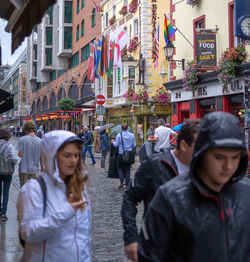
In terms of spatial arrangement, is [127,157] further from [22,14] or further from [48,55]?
[48,55]

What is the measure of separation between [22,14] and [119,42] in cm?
2155

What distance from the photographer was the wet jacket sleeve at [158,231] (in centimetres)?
213

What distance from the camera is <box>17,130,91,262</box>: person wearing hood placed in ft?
9.05

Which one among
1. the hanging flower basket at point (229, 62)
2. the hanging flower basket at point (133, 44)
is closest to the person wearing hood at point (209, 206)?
the hanging flower basket at point (229, 62)

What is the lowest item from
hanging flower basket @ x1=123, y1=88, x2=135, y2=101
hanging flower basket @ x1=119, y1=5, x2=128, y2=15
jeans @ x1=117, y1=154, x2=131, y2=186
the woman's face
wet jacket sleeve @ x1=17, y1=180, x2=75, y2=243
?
jeans @ x1=117, y1=154, x2=131, y2=186

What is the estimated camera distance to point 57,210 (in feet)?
9.18

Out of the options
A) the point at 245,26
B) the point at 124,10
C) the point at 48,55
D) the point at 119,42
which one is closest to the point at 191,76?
the point at 245,26

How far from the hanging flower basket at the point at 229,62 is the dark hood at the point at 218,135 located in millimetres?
14878

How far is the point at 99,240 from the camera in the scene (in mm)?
6777

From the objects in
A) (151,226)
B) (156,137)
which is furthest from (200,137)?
(156,137)

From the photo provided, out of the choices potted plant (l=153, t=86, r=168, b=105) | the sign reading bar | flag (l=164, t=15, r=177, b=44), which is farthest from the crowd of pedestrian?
potted plant (l=153, t=86, r=168, b=105)

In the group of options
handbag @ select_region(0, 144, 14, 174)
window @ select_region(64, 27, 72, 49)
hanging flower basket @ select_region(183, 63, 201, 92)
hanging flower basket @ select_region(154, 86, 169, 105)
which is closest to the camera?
handbag @ select_region(0, 144, 14, 174)

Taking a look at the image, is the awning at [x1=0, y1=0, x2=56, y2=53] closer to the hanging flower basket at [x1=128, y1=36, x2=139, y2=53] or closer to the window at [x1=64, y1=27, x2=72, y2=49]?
the hanging flower basket at [x1=128, y1=36, x2=139, y2=53]

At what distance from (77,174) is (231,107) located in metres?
15.7
